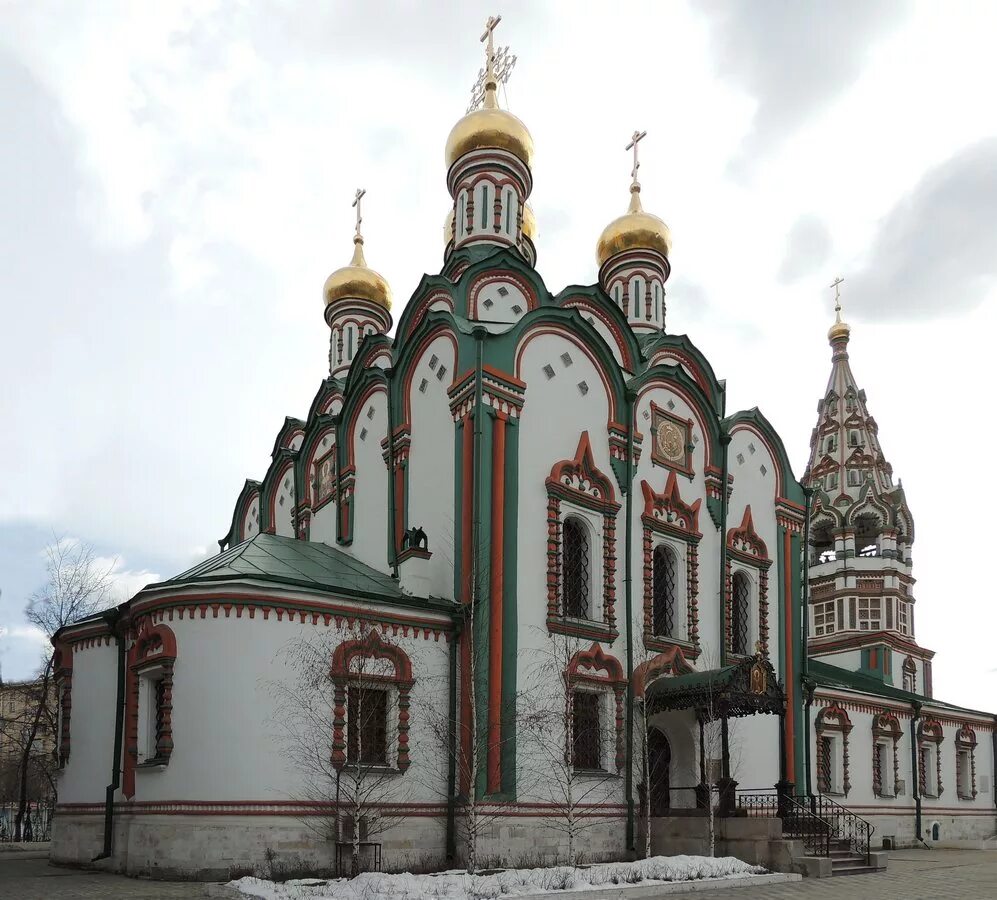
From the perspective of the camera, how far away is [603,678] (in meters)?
15.3

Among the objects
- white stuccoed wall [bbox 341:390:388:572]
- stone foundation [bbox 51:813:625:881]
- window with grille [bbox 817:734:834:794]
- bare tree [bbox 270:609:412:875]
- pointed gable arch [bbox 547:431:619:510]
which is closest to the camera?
stone foundation [bbox 51:813:625:881]

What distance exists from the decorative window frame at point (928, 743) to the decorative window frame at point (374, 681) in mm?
13890

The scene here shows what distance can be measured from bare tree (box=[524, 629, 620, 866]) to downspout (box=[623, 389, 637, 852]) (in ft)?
0.76

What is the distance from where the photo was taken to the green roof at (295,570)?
13.0 m

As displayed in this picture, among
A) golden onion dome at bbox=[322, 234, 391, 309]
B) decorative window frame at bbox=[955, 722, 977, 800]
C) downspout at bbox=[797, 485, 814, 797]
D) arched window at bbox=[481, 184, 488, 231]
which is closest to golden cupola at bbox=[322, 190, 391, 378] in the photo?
golden onion dome at bbox=[322, 234, 391, 309]

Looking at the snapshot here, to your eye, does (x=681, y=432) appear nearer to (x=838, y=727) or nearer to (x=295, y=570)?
(x=838, y=727)

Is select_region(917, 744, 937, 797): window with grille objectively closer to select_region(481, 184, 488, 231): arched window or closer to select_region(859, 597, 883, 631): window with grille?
select_region(859, 597, 883, 631): window with grille

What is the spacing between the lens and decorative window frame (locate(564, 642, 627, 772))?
586 inches

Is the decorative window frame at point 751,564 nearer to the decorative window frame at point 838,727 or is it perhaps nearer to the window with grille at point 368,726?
the decorative window frame at point 838,727

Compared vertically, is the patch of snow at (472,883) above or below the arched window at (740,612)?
below

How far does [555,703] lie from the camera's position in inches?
565

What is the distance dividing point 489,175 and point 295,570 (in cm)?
853

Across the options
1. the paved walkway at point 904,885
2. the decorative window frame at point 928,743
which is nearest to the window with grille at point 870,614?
the decorative window frame at point 928,743

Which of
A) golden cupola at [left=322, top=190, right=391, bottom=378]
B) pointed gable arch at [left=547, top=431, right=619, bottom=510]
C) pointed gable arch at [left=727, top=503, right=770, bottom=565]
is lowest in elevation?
pointed gable arch at [left=727, top=503, right=770, bottom=565]
